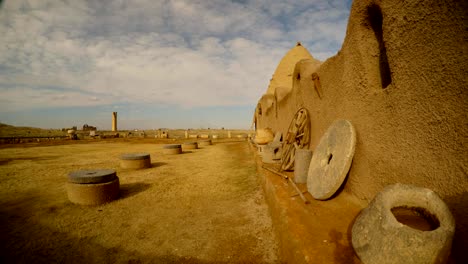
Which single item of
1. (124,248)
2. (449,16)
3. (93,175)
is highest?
(449,16)

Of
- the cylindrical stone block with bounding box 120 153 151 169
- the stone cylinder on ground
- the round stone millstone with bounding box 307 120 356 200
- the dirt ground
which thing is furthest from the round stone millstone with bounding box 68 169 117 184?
the round stone millstone with bounding box 307 120 356 200

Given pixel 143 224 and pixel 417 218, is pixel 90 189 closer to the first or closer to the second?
pixel 143 224

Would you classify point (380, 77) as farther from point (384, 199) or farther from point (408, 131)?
point (384, 199)

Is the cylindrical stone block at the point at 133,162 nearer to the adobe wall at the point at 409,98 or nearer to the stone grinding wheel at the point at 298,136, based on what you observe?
the stone grinding wheel at the point at 298,136

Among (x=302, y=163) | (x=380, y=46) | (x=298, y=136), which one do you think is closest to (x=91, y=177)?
(x=302, y=163)

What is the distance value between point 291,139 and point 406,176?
144 inches

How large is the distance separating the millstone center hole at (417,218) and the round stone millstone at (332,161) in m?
0.94

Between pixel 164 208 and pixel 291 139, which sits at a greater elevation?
pixel 291 139

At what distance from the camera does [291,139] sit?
6047 millimetres

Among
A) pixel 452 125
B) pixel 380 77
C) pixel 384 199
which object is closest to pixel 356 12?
pixel 380 77

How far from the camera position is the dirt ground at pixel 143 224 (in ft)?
10.3

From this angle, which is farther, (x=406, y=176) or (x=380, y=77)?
(x=380, y=77)

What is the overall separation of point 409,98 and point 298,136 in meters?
3.37

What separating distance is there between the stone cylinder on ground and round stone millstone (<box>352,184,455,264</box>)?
4.99 meters
